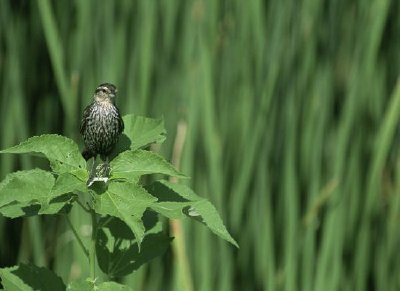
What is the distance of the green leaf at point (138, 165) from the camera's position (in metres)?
0.75

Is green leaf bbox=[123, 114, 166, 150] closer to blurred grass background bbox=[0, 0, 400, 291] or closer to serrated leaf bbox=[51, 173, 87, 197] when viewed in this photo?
serrated leaf bbox=[51, 173, 87, 197]

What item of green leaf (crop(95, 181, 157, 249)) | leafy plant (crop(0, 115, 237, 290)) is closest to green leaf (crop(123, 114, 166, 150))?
leafy plant (crop(0, 115, 237, 290))

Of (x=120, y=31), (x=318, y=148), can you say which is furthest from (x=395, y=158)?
(x=120, y=31)

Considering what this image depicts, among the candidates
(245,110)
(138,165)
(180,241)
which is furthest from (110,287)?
(245,110)

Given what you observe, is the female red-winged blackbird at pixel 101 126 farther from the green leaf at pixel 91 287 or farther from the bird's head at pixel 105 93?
the green leaf at pixel 91 287

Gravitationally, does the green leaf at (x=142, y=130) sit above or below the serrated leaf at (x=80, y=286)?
above

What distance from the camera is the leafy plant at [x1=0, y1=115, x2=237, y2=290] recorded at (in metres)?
0.73

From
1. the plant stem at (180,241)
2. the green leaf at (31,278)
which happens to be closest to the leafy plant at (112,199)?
the green leaf at (31,278)

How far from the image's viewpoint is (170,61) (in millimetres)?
1527

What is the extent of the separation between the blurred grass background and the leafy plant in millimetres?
559

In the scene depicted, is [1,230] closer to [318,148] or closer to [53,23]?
[53,23]

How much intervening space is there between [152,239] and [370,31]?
0.84 m

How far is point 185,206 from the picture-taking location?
31.2 inches

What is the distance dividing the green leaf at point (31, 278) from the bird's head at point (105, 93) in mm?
192
